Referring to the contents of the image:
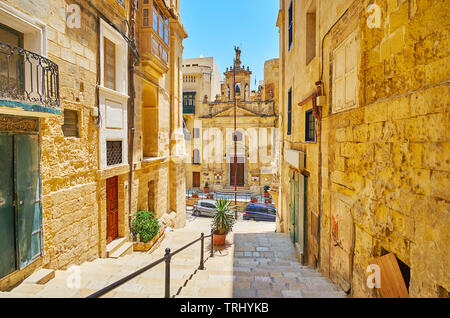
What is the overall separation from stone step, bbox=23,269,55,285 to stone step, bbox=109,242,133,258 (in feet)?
7.96

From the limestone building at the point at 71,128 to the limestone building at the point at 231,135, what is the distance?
54.8 feet

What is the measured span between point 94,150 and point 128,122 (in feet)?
6.76

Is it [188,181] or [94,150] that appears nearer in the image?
[94,150]

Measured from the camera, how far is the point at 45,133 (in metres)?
4.61

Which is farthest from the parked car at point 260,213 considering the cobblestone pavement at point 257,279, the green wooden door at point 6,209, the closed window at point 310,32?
the green wooden door at point 6,209

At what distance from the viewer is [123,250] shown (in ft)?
23.9

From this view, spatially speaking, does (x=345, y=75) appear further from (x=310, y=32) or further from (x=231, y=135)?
(x=231, y=135)

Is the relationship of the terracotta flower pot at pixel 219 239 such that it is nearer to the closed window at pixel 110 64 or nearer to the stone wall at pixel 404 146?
the stone wall at pixel 404 146

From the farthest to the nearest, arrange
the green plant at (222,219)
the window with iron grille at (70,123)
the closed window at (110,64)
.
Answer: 1. the green plant at (222,219)
2. the closed window at (110,64)
3. the window with iron grille at (70,123)

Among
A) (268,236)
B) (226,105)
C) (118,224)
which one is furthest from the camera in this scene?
(226,105)

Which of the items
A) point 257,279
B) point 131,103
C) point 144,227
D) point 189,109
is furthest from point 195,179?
point 257,279

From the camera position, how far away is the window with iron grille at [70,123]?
5.27 m
